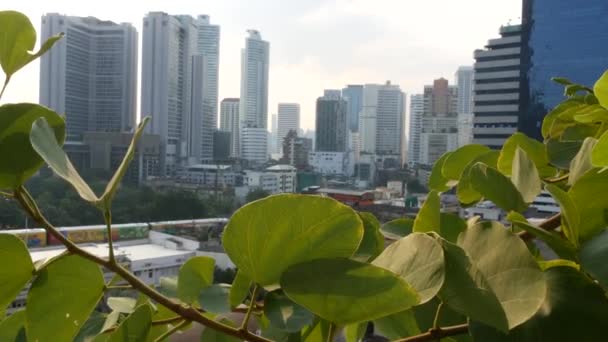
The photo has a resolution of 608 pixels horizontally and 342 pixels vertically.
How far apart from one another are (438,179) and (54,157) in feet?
0.55

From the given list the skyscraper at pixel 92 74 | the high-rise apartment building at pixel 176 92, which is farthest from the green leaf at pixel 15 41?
the skyscraper at pixel 92 74

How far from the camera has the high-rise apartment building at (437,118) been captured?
606 inches

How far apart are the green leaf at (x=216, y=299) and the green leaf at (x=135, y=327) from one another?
31mm

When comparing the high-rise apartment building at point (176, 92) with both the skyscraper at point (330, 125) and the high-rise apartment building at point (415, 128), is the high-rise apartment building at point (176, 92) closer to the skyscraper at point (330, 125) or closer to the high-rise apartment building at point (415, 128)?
the skyscraper at point (330, 125)

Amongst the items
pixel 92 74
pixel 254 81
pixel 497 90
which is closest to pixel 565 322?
pixel 497 90

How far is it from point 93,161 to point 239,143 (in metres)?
6.90

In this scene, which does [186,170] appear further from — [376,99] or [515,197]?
[515,197]

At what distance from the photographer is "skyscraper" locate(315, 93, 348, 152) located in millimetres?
16734

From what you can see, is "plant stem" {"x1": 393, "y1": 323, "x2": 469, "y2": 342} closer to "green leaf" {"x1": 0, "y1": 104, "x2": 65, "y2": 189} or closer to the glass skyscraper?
"green leaf" {"x1": 0, "y1": 104, "x2": 65, "y2": 189}

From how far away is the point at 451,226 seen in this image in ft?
0.54

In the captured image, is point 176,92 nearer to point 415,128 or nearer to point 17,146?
point 415,128

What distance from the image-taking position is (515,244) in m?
0.09

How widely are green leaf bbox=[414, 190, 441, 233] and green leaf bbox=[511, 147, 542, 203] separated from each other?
2 cm

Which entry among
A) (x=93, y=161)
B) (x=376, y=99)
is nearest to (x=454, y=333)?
(x=93, y=161)
